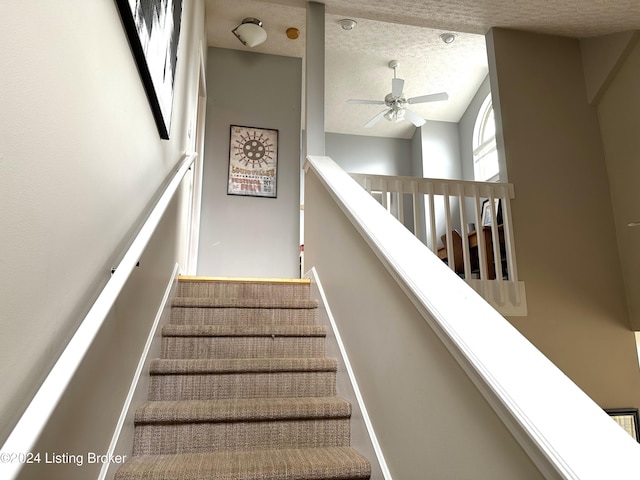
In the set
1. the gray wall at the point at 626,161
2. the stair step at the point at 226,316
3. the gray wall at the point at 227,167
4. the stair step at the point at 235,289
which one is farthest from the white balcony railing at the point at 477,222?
the gray wall at the point at 227,167

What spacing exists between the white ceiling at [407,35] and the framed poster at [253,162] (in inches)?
37.9

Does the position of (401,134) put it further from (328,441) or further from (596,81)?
(328,441)

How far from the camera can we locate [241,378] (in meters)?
1.91

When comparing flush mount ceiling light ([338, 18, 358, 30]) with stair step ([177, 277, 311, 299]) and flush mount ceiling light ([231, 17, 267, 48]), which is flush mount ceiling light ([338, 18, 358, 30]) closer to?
flush mount ceiling light ([231, 17, 267, 48])

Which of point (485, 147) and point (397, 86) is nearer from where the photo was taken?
point (397, 86)

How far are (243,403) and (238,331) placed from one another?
49cm

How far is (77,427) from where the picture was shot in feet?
3.37

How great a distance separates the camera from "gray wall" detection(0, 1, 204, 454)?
0.69 meters

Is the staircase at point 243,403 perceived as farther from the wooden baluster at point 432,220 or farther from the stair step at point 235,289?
the wooden baluster at point 432,220

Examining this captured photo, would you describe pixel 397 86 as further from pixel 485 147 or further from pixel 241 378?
pixel 241 378

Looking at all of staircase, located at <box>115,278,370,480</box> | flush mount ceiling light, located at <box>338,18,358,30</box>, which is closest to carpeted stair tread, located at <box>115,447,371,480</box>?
staircase, located at <box>115,278,370,480</box>

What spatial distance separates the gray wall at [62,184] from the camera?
0.69 metres

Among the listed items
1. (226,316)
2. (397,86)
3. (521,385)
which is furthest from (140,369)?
(397,86)

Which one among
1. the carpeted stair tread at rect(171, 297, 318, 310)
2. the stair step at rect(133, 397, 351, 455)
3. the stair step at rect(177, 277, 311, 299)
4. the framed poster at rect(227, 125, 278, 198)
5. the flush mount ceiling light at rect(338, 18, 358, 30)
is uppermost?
the flush mount ceiling light at rect(338, 18, 358, 30)
